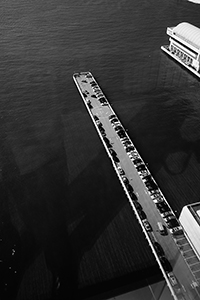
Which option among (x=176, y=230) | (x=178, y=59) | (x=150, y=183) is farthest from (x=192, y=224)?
(x=178, y=59)

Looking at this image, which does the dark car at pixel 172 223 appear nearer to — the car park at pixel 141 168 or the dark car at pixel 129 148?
the car park at pixel 141 168

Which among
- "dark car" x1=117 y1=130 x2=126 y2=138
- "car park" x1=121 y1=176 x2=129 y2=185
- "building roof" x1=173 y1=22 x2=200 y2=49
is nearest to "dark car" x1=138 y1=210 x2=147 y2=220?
"car park" x1=121 y1=176 x2=129 y2=185

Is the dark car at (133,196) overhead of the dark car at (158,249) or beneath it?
overhead

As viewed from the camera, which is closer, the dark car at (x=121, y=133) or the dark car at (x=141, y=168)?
the dark car at (x=141, y=168)

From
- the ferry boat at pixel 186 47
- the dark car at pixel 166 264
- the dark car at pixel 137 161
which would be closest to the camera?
the dark car at pixel 166 264

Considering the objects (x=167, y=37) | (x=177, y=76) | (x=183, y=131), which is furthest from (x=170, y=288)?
(x=167, y=37)

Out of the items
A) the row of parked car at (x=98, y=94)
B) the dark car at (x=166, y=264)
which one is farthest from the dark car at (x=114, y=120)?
the dark car at (x=166, y=264)

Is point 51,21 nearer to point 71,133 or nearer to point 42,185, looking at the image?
point 71,133
